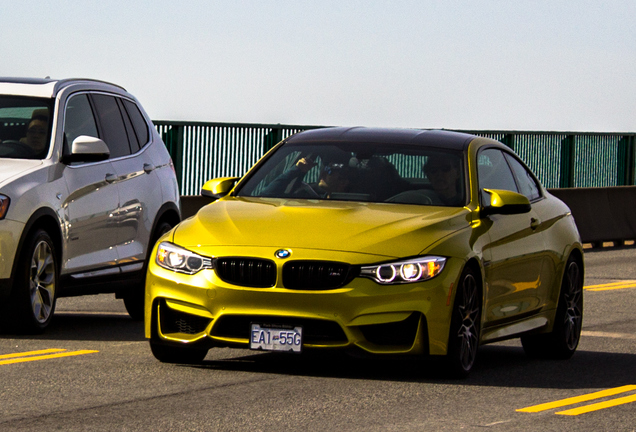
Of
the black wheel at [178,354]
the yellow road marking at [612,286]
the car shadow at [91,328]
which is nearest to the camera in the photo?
the black wheel at [178,354]

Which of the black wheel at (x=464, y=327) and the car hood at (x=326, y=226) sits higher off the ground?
the car hood at (x=326, y=226)

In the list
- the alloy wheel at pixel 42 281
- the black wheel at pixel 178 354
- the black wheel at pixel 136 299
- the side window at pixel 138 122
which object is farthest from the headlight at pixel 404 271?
the side window at pixel 138 122

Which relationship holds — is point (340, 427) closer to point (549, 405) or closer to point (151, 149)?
point (549, 405)

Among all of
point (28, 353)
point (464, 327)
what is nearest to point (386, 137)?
point (464, 327)

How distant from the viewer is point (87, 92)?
12.5 metres

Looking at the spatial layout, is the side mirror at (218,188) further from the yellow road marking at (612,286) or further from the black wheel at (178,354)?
the yellow road marking at (612,286)

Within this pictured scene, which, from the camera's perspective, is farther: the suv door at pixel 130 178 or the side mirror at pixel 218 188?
the suv door at pixel 130 178

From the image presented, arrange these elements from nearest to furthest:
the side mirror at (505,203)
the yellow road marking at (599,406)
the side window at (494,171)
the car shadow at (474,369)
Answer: the yellow road marking at (599,406), the car shadow at (474,369), the side mirror at (505,203), the side window at (494,171)

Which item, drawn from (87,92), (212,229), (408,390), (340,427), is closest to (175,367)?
(212,229)

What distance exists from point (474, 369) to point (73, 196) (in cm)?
356

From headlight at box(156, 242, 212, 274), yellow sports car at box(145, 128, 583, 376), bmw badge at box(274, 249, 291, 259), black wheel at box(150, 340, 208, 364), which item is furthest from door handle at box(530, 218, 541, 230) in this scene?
headlight at box(156, 242, 212, 274)

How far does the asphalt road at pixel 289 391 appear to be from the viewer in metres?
7.57

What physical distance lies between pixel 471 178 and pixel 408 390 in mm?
1913

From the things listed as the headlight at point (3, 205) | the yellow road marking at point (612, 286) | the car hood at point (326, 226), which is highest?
the car hood at point (326, 226)
